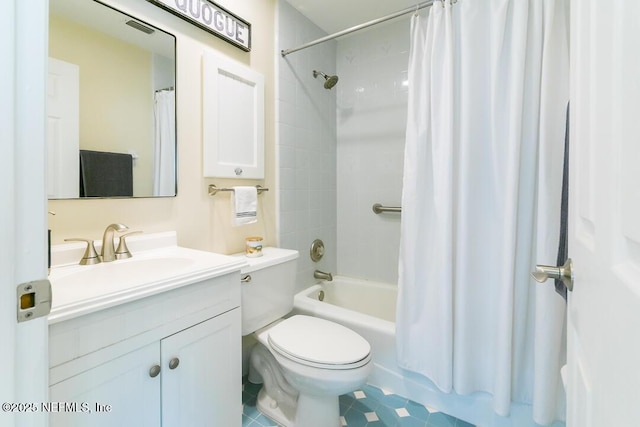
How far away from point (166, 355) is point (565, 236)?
4.31 ft

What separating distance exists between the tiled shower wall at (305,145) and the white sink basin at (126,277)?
81 cm

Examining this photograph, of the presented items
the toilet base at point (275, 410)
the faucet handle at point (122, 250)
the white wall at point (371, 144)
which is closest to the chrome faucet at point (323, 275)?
the white wall at point (371, 144)

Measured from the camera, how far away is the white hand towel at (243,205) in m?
1.51

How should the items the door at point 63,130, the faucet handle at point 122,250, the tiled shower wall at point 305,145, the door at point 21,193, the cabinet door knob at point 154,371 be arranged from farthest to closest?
the tiled shower wall at point 305,145, the faucet handle at point 122,250, the door at point 63,130, the cabinet door knob at point 154,371, the door at point 21,193

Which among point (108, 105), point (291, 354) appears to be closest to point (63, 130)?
point (108, 105)

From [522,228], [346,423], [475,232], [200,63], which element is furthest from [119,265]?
[522,228]

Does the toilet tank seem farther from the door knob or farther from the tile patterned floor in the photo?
the door knob

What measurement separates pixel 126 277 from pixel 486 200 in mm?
1508

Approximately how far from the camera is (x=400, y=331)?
4.96ft

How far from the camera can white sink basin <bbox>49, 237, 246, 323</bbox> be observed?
0.70 m

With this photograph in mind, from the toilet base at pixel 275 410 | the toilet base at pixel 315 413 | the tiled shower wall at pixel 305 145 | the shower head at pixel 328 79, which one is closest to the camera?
the toilet base at pixel 315 413

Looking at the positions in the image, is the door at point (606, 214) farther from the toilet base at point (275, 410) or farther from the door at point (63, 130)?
the door at point (63, 130)

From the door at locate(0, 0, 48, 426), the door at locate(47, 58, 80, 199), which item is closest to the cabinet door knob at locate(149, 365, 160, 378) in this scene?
the door at locate(0, 0, 48, 426)

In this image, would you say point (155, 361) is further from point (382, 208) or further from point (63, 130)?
point (382, 208)
